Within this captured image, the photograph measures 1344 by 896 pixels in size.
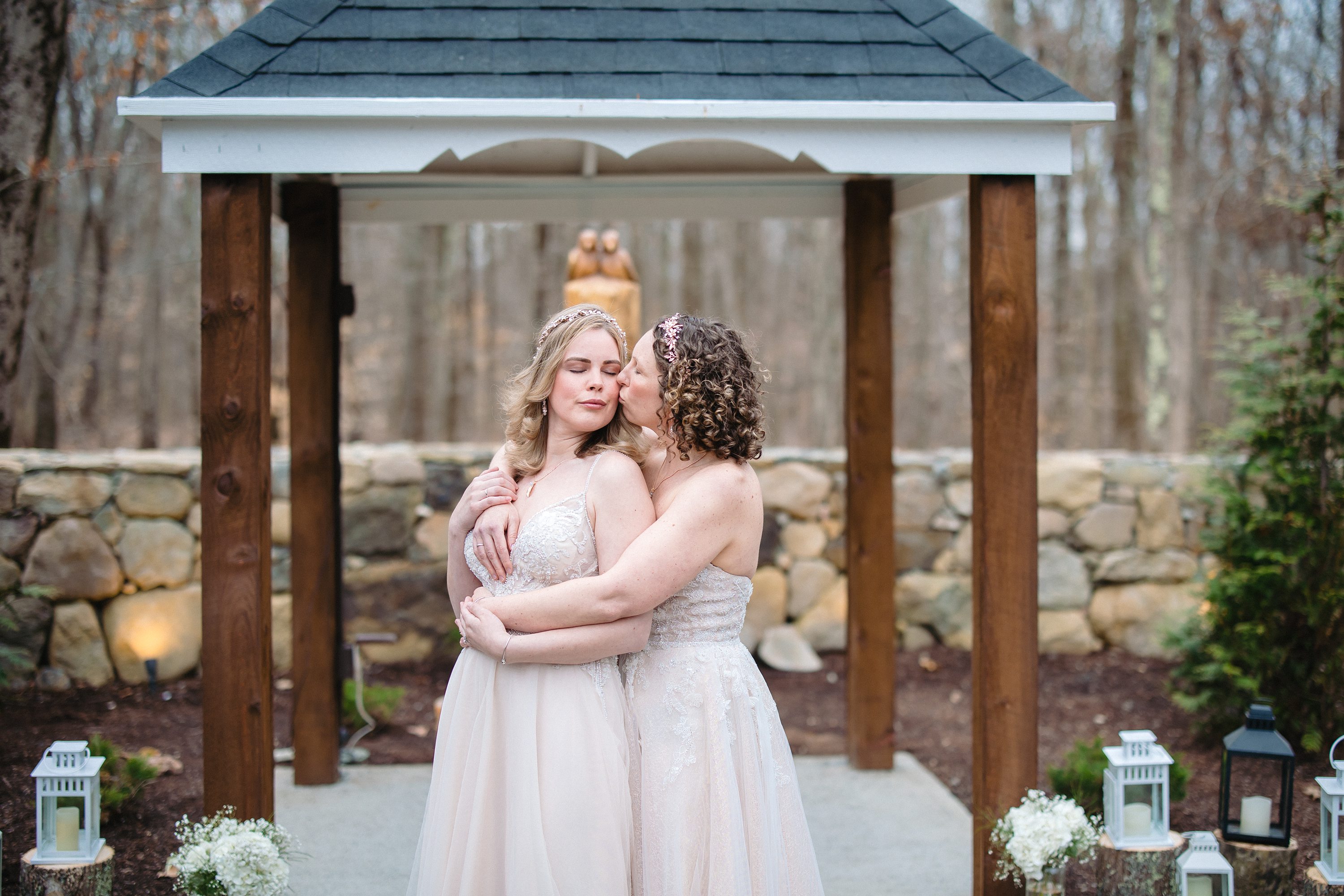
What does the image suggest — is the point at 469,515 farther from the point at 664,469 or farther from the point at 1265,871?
the point at 1265,871

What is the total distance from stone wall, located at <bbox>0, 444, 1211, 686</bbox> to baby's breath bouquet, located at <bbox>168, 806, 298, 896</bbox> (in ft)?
10.2

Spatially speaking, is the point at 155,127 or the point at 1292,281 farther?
the point at 1292,281

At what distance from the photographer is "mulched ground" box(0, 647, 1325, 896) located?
156 inches

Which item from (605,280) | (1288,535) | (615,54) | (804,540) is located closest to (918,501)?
(804,540)

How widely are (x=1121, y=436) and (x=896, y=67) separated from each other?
1037cm

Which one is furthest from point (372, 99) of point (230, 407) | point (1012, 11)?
point (1012, 11)

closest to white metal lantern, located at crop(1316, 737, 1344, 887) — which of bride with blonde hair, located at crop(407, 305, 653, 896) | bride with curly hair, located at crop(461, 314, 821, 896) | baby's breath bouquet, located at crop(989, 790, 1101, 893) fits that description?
baby's breath bouquet, located at crop(989, 790, 1101, 893)

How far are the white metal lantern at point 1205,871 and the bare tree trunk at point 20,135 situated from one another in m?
5.29

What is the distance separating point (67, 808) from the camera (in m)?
3.09

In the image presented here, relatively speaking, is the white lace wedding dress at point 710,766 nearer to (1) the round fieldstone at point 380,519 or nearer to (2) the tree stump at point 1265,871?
(2) the tree stump at point 1265,871

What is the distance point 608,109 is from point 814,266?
11258mm

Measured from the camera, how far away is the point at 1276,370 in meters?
4.94

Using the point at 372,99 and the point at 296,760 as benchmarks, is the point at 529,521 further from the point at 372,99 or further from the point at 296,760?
the point at 296,760

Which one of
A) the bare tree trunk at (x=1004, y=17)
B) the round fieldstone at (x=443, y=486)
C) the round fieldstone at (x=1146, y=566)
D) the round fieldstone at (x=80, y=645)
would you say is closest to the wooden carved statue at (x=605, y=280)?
the round fieldstone at (x=443, y=486)
